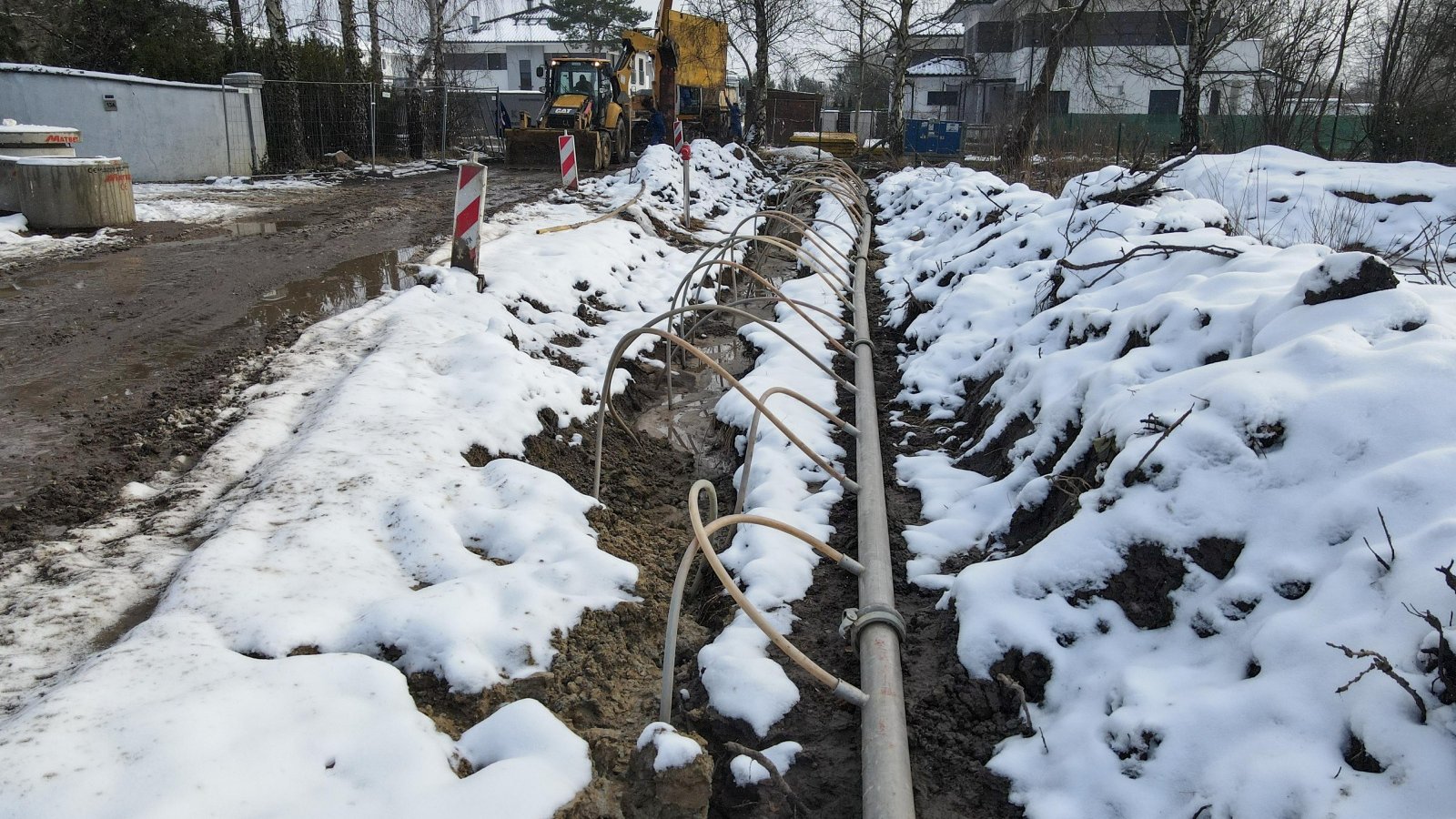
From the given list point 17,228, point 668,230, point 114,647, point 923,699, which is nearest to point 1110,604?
point 923,699

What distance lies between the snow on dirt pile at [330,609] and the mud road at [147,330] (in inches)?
16.1

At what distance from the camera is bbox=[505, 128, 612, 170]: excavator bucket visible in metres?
17.8

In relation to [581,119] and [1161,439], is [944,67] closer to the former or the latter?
[581,119]

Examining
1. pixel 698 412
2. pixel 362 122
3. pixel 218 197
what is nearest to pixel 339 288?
pixel 698 412

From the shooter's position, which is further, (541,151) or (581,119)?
(541,151)

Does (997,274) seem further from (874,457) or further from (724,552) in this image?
(724,552)

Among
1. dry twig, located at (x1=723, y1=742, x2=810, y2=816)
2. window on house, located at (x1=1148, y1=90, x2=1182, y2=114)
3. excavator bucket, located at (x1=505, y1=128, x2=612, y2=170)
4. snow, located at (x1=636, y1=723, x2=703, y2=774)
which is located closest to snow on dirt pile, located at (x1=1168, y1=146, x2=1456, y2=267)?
dry twig, located at (x1=723, y1=742, x2=810, y2=816)

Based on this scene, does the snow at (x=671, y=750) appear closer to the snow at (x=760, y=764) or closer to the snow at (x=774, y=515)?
the snow at (x=760, y=764)

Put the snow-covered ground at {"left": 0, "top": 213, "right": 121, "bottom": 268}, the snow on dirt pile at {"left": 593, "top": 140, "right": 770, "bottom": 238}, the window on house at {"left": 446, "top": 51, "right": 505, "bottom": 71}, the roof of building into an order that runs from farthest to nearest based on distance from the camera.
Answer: the window on house at {"left": 446, "top": 51, "right": 505, "bottom": 71}
the roof of building
the snow on dirt pile at {"left": 593, "top": 140, "right": 770, "bottom": 238}
the snow-covered ground at {"left": 0, "top": 213, "right": 121, "bottom": 268}

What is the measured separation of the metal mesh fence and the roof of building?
23.0m

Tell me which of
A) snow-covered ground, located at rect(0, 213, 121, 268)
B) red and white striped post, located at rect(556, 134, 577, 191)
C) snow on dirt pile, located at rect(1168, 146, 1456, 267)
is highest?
red and white striped post, located at rect(556, 134, 577, 191)

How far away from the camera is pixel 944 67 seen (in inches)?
1734

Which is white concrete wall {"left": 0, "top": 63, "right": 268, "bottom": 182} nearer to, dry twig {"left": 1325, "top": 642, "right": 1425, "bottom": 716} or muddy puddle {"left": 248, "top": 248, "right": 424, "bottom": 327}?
muddy puddle {"left": 248, "top": 248, "right": 424, "bottom": 327}

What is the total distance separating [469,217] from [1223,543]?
6006 millimetres
